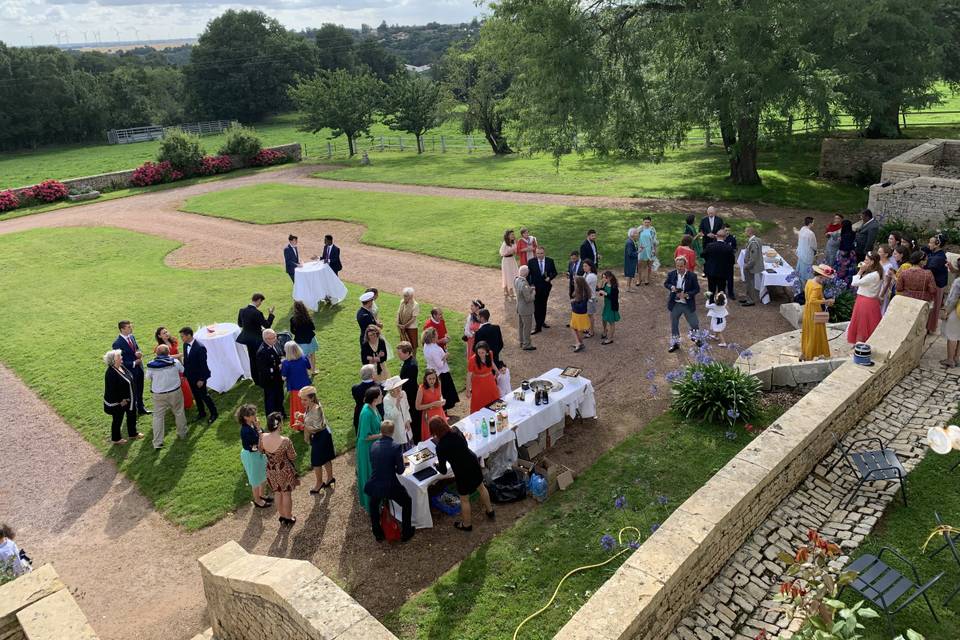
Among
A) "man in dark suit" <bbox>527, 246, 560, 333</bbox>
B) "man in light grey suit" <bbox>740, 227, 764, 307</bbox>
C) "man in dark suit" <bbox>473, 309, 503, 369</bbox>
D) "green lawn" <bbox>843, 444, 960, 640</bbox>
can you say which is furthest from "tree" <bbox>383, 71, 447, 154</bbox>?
"green lawn" <bbox>843, 444, 960, 640</bbox>

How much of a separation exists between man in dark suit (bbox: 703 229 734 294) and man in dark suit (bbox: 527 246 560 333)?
298 centimetres

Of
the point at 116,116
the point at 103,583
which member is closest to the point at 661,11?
the point at 103,583

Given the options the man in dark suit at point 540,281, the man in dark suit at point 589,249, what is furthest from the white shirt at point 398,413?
the man in dark suit at point 589,249

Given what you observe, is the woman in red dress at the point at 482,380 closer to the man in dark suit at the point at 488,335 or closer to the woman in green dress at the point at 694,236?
the man in dark suit at the point at 488,335

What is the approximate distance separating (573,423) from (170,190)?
3227cm

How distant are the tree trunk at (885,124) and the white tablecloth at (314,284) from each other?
19.8m

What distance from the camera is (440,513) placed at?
8.69 m

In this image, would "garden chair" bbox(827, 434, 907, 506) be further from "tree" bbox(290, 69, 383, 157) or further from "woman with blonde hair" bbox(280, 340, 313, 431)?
"tree" bbox(290, 69, 383, 157)

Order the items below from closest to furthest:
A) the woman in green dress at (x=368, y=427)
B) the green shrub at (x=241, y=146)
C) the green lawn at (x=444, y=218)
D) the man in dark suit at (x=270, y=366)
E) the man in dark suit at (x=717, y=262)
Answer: the woman in green dress at (x=368, y=427) < the man in dark suit at (x=270, y=366) < the man in dark suit at (x=717, y=262) < the green lawn at (x=444, y=218) < the green shrub at (x=241, y=146)

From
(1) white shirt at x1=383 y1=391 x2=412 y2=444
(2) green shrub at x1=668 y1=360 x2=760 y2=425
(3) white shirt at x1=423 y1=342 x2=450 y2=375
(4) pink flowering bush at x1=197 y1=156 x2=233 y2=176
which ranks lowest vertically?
(2) green shrub at x1=668 y1=360 x2=760 y2=425

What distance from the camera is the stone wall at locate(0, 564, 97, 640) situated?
247 inches

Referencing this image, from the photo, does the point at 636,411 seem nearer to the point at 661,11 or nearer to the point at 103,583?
the point at 103,583

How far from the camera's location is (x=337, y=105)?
41938mm

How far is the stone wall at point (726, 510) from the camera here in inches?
224
